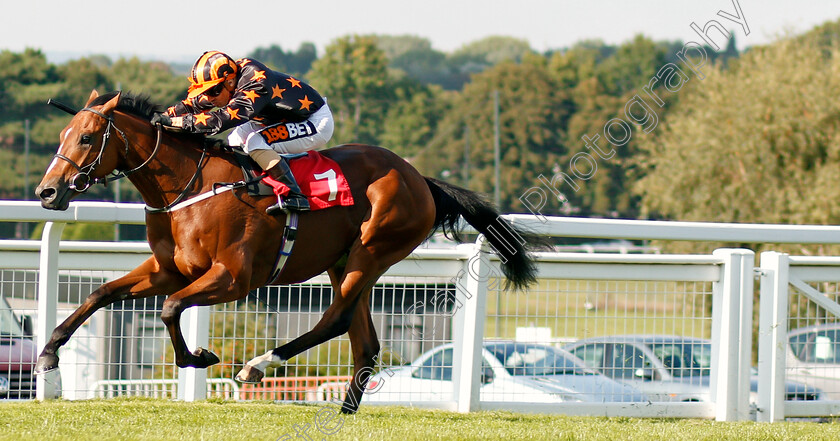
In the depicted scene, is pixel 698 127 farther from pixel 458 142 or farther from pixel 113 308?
pixel 458 142

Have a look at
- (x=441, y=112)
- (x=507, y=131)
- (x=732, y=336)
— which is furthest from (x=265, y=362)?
(x=441, y=112)

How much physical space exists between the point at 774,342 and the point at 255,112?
368cm

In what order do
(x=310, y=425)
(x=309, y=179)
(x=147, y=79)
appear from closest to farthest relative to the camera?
(x=310, y=425) → (x=309, y=179) → (x=147, y=79)

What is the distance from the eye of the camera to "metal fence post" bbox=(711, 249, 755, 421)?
6391 millimetres

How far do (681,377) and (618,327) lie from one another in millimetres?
614

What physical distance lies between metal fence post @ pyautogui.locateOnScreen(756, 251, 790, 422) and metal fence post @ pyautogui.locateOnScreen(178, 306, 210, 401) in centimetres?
351

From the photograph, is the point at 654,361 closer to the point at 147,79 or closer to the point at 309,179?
the point at 309,179

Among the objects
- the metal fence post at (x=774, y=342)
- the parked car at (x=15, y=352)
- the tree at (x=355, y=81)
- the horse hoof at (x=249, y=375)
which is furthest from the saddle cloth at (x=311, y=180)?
the tree at (x=355, y=81)

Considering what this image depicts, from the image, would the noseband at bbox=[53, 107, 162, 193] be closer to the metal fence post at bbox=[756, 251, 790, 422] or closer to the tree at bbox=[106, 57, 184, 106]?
the metal fence post at bbox=[756, 251, 790, 422]

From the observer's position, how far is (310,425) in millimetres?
4879

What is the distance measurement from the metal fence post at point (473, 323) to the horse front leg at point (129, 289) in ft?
5.77

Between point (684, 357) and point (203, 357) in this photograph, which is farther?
point (684, 357)

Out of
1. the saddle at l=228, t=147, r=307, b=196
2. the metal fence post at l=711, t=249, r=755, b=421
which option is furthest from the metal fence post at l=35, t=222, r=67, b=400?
the metal fence post at l=711, t=249, r=755, b=421

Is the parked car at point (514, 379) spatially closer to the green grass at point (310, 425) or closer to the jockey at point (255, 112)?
the green grass at point (310, 425)
